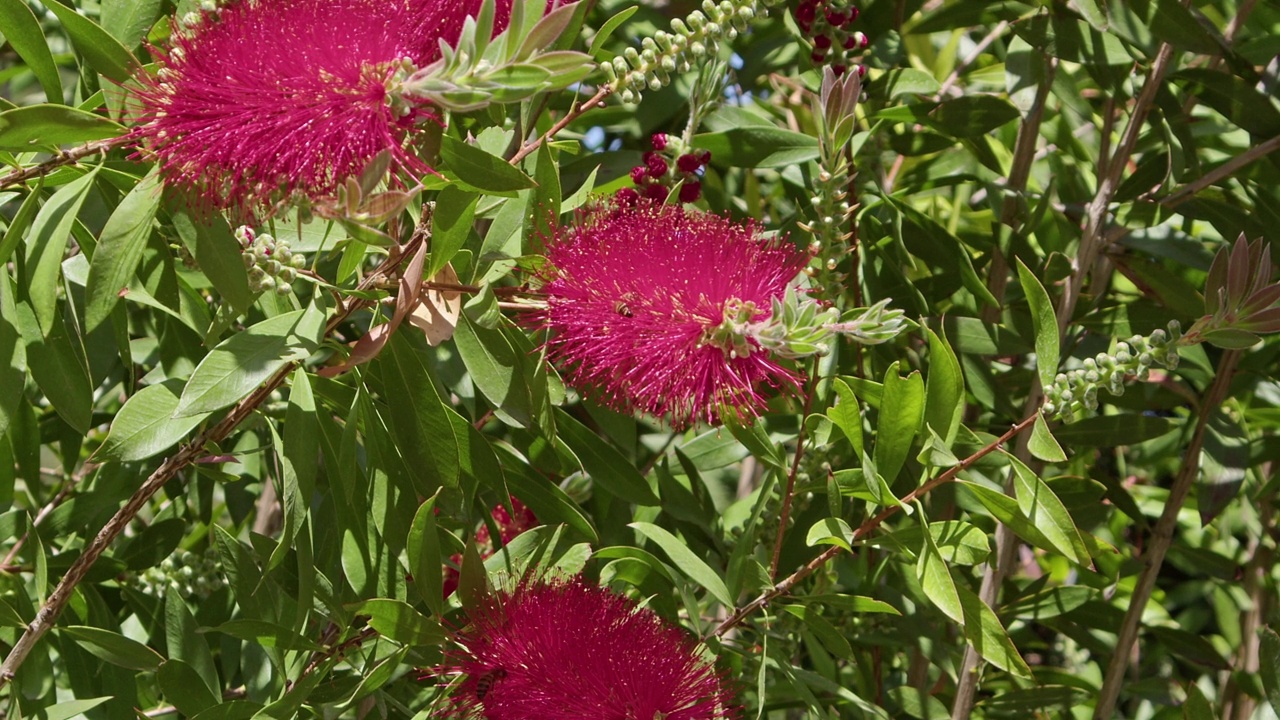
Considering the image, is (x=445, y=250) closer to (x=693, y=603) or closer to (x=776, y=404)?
(x=693, y=603)

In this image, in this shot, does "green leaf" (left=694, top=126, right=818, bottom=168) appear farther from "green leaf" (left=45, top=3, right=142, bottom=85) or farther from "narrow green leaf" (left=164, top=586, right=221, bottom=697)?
"narrow green leaf" (left=164, top=586, right=221, bottom=697)

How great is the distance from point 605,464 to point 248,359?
1.06 feet

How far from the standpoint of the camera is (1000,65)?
132 cm

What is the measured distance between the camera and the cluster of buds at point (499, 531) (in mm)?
1013

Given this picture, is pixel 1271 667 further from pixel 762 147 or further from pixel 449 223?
pixel 449 223

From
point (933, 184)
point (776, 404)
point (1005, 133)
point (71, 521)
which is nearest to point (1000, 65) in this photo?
point (1005, 133)

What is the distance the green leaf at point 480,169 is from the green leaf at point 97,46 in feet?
0.73

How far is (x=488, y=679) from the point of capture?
89 centimetres

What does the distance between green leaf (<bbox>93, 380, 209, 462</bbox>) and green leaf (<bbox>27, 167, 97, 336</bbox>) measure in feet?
0.24

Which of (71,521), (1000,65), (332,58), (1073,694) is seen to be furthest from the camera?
(1000,65)

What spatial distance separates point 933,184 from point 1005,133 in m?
0.24

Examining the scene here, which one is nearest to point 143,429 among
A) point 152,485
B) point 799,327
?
point 152,485

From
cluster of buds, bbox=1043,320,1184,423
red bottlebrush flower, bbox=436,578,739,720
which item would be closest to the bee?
red bottlebrush flower, bbox=436,578,739,720

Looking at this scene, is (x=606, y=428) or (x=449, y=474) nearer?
(x=449, y=474)
